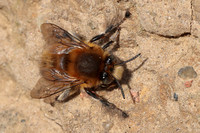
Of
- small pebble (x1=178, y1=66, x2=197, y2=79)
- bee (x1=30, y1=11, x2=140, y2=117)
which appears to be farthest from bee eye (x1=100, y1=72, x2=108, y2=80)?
small pebble (x1=178, y1=66, x2=197, y2=79)

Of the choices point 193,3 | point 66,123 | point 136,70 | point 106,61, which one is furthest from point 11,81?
point 193,3

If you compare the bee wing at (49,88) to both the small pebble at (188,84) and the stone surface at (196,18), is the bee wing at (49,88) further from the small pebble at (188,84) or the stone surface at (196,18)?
the stone surface at (196,18)

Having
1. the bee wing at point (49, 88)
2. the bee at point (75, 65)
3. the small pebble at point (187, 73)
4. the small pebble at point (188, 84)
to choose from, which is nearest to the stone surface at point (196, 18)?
the small pebble at point (187, 73)

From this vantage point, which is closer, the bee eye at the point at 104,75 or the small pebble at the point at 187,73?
the small pebble at the point at 187,73

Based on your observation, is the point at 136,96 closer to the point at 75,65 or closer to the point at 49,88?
the point at 75,65

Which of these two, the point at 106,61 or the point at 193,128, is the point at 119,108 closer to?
the point at 106,61

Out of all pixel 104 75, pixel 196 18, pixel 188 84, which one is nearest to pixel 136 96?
pixel 104 75
